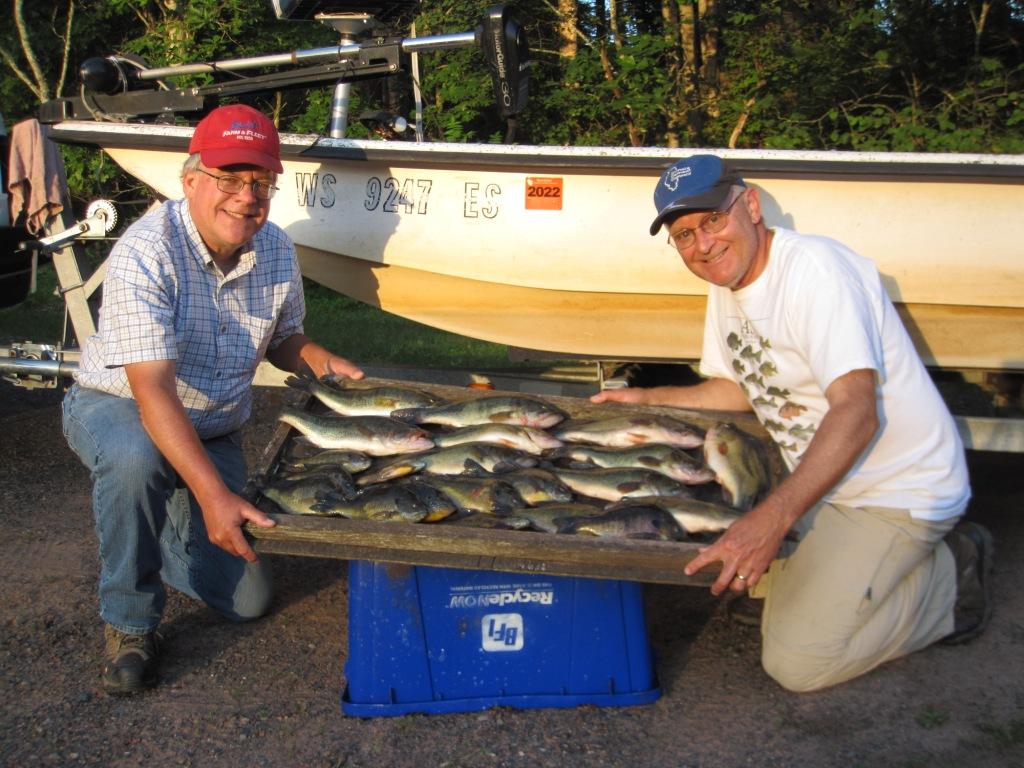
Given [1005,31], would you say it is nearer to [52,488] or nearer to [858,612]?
[858,612]

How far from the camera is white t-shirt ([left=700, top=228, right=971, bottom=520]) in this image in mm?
3344

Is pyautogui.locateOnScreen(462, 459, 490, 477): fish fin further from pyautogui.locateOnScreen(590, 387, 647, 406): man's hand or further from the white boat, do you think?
the white boat

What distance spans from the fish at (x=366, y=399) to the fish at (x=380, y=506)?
73 centimetres

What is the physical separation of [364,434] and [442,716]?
3.40 ft

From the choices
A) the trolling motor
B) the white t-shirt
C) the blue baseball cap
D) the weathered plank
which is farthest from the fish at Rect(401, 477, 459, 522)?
the trolling motor

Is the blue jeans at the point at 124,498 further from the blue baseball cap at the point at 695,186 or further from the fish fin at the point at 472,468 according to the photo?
the blue baseball cap at the point at 695,186

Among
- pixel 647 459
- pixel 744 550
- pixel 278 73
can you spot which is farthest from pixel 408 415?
pixel 278 73

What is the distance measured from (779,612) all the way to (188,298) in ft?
8.05

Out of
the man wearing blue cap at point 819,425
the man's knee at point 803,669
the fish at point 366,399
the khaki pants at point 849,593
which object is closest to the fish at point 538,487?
the man wearing blue cap at point 819,425

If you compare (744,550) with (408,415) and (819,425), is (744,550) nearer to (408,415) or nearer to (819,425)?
(819,425)

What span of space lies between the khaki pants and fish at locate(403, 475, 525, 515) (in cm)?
103

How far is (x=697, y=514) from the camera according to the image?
325cm

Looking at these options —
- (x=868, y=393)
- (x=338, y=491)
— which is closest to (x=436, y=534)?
(x=338, y=491)

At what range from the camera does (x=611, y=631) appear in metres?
3.43
